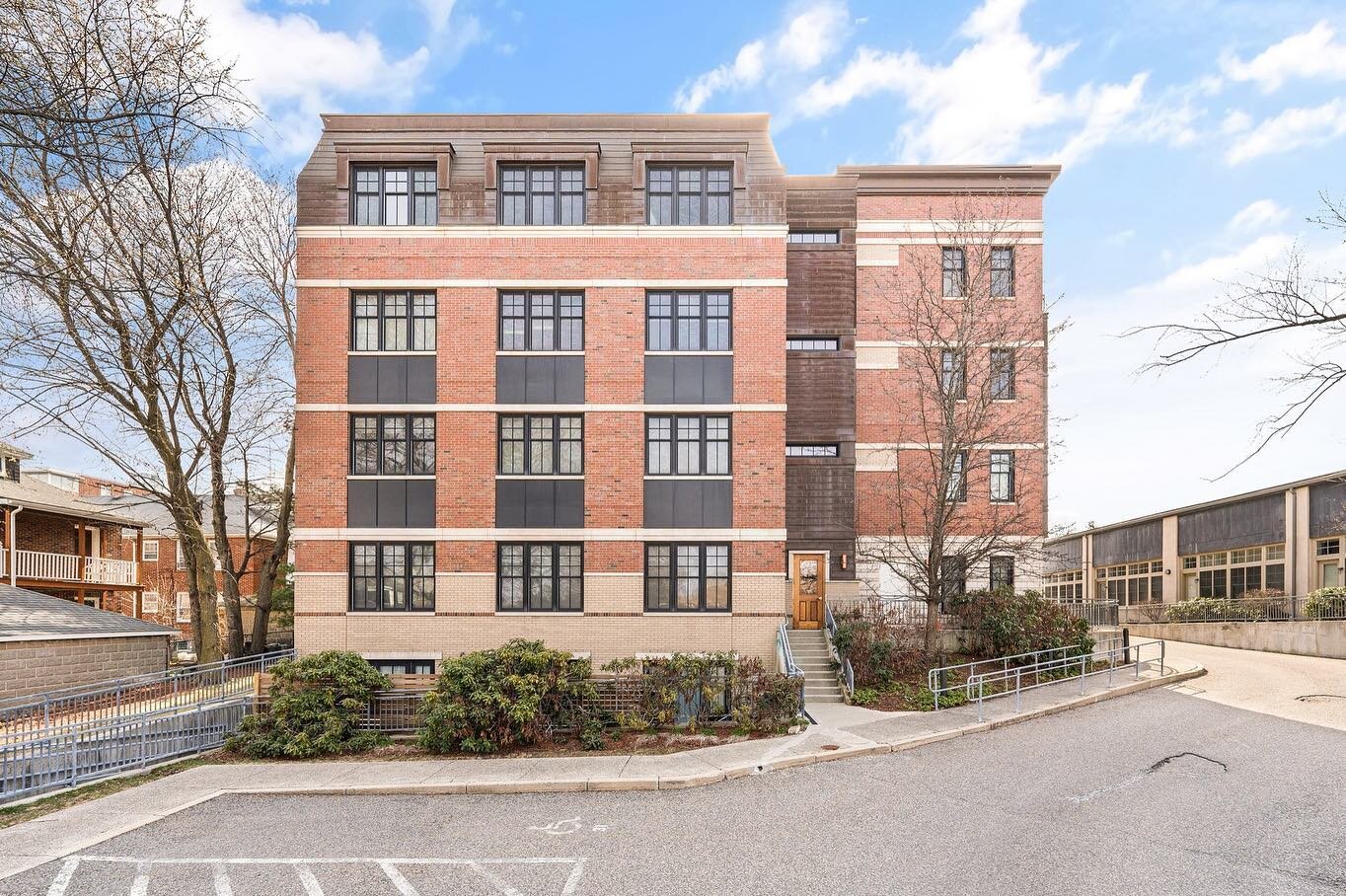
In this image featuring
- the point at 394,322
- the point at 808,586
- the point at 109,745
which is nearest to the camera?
the point at 109,745

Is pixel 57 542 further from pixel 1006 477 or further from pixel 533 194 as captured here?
pixel 1006 477

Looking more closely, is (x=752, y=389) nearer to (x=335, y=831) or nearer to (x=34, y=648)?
(x=335, y=831)

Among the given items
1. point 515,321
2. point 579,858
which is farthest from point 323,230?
point 579,858

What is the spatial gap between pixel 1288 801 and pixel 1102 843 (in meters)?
3.42

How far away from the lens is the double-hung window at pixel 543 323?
19375mm

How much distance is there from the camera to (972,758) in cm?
1302

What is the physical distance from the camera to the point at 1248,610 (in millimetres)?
28203

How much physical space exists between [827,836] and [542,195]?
1587 centimetres

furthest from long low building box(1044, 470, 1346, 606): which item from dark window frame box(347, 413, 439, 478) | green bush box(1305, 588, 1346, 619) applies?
dark window frame box(347, 413, 439, 478)

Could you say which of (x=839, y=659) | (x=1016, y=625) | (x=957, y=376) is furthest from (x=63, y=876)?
(x=957, y=376)

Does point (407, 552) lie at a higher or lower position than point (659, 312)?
lower

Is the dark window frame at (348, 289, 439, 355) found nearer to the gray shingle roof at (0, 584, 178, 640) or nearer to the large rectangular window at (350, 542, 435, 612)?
the large rectangular window at (350, 542, 435, 612)

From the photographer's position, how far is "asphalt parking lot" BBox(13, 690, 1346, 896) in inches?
322

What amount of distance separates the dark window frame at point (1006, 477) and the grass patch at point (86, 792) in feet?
68.6
